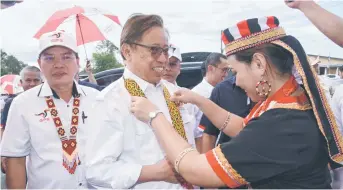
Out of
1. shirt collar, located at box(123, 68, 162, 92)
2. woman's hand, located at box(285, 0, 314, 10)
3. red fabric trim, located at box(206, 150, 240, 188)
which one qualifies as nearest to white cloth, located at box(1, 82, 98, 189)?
shirt collar, located at box(123, 68, 162, 92)

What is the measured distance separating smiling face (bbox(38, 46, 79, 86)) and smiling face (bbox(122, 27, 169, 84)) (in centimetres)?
81

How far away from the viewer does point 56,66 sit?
2.70 metres

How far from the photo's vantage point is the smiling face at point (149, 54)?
2066 mm

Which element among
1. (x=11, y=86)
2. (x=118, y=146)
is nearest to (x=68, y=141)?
(x=118, y=146)

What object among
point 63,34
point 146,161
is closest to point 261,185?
point 146,161

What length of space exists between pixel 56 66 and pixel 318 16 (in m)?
2.04

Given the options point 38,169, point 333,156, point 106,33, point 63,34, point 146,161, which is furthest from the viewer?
point 106,33

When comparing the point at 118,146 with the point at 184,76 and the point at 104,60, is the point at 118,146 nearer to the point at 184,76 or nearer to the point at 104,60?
the point at 184,76

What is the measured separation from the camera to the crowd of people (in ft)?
4.97

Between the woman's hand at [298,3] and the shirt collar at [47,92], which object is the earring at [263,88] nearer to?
the woman's hand at [298,3]

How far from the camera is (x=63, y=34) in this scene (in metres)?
2.72

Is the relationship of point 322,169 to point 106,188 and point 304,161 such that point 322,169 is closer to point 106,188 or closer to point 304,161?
point 304,161

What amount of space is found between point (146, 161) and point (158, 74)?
1.96ft

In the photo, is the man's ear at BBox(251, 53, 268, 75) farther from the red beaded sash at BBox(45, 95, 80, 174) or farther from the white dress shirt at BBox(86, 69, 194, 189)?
the red beaded sash at BBox(45, 95, 80, 174)
